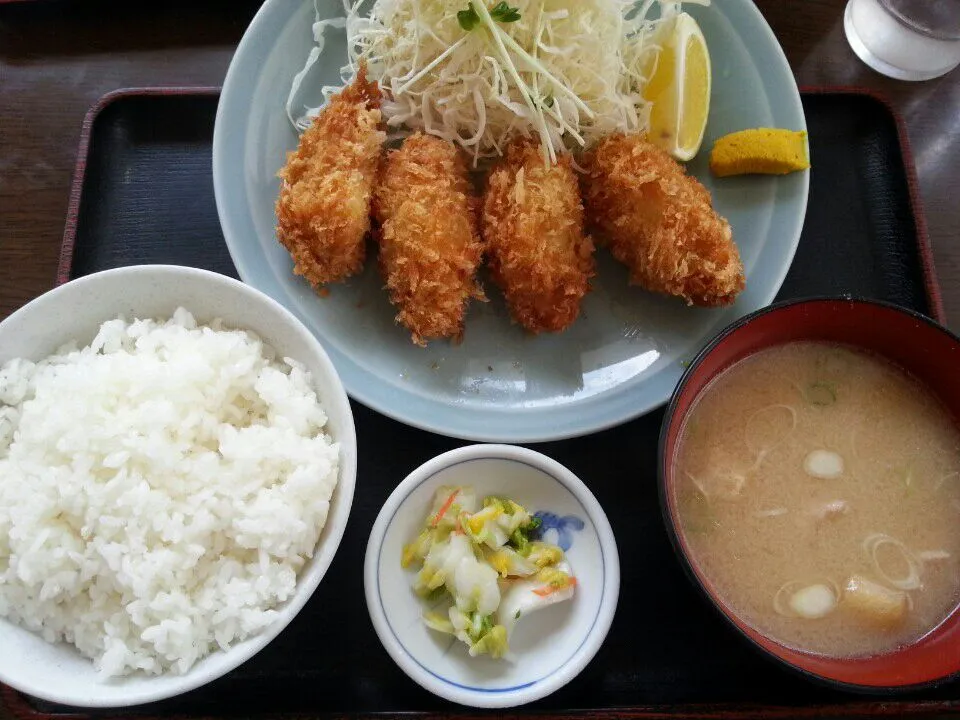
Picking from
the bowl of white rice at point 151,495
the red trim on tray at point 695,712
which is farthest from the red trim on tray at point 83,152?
the red trim on tray at point 695,712

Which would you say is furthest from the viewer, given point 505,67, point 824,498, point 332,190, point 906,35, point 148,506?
point 906,35

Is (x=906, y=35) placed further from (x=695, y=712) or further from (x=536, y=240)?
(x=695, y=712)

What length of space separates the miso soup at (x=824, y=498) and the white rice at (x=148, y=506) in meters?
0.80

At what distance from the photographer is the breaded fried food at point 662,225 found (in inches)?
68.3

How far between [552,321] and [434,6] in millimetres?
847

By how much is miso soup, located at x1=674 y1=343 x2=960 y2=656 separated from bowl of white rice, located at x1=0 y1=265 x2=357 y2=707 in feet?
2.52

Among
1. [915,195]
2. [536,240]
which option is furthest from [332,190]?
[915,195]

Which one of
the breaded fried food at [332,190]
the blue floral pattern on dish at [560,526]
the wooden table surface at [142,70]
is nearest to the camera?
the blue floral pattern on dish at [560,526]

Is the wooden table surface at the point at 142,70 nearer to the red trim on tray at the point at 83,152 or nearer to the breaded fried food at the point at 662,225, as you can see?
the red trim on tray at the point at 83,152

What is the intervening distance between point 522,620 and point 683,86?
138 cm

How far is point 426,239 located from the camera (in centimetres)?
174

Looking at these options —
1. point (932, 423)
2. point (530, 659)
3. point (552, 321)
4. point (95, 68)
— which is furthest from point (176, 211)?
point (932, 423)

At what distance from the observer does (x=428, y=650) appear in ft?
4.74

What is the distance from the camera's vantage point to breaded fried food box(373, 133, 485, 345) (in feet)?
5.65
